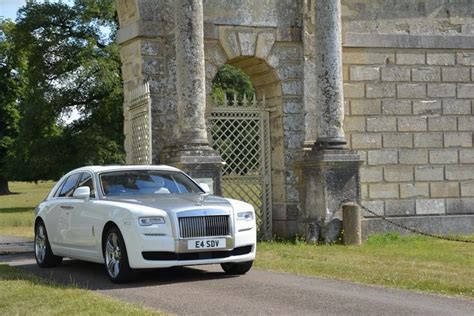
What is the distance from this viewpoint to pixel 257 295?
9.61 meters

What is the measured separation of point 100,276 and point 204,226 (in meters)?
1.93

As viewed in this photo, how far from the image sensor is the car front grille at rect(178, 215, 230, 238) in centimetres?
1067

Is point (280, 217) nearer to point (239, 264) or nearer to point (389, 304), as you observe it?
point (239, 264)

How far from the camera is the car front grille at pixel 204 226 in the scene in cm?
1067

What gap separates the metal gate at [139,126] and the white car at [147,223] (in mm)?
3583

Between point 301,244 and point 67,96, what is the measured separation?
24.3 meters

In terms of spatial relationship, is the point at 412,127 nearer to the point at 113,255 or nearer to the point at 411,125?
the point at 411,125

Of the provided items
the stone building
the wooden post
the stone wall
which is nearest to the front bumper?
the stone building

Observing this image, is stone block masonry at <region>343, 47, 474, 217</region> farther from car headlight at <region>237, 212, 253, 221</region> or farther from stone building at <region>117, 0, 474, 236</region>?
car headlight at <region>237, 212, 253, 221</region>

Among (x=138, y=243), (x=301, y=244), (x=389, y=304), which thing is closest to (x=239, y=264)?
(x=138, y=243)

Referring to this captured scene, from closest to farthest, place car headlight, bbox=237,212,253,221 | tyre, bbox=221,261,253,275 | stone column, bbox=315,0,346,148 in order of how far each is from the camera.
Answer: car headlight, bbox=237,212,253,221 → tyre, bbox=221,261,253,275 → stone column, bbox=315,0,346,148

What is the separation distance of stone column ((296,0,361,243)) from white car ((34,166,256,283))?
4.88 m

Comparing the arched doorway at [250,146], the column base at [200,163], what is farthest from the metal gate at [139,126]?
the arched doorway at [250,146]

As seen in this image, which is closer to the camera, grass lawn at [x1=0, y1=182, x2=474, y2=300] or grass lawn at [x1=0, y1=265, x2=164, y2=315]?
grass lawn at [x1=0, y1=265, x2=164, y2=315]
